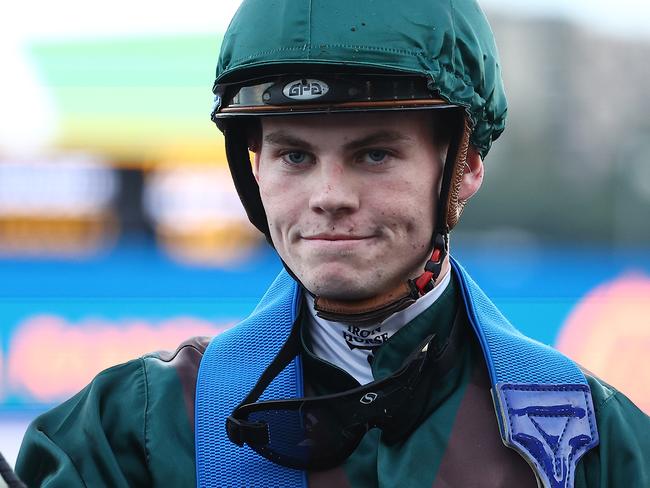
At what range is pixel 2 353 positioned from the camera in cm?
649

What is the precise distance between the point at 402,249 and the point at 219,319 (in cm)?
472

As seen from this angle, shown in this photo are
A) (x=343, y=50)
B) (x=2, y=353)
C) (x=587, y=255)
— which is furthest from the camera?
(x=587, y=255)

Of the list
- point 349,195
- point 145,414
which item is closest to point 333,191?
point 349,195

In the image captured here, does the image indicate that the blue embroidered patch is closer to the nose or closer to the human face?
the human face

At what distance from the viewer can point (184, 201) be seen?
23.1 ft

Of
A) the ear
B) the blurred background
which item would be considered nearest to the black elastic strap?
the ear

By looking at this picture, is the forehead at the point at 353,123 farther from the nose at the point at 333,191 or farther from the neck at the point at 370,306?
the neck at the point at 370,306

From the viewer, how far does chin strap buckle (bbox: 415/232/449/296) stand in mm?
2156

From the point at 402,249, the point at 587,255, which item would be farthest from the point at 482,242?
the point at 402,249

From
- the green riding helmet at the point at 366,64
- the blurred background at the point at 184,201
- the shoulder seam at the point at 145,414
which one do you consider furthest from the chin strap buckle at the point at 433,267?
the blurred background at the point at 184,201

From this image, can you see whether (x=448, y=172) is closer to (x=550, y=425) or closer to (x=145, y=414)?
(x=550, y=425)

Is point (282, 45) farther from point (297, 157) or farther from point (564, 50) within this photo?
point (564, 50)

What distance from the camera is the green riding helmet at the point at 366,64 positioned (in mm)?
2012

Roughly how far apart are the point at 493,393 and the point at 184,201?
5.06 metres
